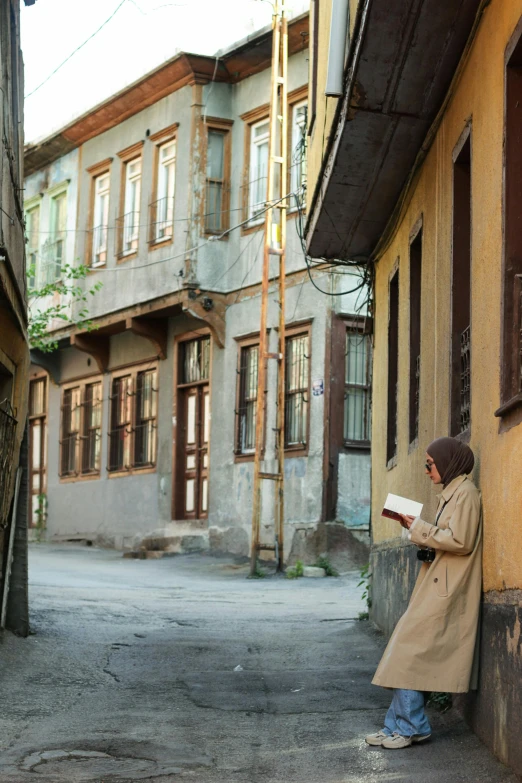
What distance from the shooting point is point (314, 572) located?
18016 millimetres

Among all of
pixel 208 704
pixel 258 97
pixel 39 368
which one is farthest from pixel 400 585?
pixel 39 368

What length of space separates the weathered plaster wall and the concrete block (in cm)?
793

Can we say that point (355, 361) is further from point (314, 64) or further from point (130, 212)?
point (314, 64)

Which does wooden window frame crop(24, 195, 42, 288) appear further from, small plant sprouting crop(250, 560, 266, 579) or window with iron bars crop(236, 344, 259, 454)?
small plant sprouting crop(250, 560, 266, 579)

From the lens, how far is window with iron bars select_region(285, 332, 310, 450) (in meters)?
A: 19.6

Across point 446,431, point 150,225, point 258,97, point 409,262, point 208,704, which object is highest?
point 258,97

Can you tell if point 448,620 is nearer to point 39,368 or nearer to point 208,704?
point 208,704

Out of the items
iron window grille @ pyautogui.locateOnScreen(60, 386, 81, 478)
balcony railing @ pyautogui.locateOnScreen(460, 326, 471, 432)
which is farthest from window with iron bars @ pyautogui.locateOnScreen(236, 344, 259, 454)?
balcony railing @ pyautogui.locateOnScreen(460, 326, 471, 432)

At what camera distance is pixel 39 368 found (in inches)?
1100

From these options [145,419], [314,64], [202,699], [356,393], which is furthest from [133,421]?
[202,699]

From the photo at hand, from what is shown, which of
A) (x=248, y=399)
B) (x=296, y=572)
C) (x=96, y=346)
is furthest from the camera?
(x=96, y=346)

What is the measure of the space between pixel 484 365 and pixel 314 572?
39.6 feet

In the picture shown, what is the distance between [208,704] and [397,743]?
5.72ft

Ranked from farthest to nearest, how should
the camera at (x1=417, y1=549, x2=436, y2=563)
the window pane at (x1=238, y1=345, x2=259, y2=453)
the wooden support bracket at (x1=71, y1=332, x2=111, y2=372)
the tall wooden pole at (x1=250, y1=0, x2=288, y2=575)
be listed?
the wooden support bracket at (x1=71, y1=332, x2=111, y2=372) < the window pane at (x1=238, y1=345, x2=259, y2=453) < the tall wooden pole at (x1=250, y1=0, x2=288, y2=575) < the camera at (x1=417, y1=549, x2=436, y2=563)
